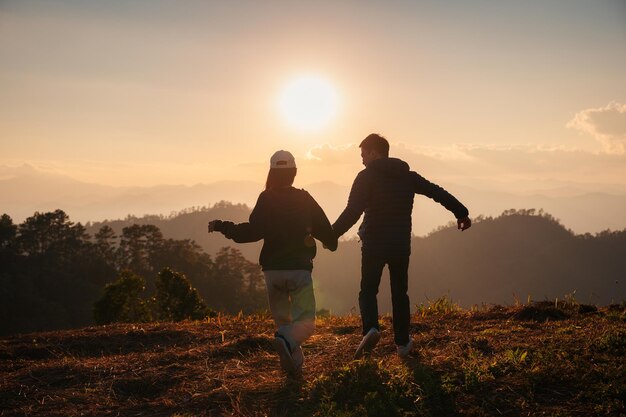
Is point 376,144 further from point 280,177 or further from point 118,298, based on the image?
point 118,298

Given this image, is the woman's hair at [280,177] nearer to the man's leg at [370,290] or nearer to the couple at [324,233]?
the couple at [324,233]

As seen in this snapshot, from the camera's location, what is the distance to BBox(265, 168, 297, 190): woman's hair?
5.89 m

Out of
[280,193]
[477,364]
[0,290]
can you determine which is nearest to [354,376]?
[477,364]

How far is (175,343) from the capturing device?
28.7 ft

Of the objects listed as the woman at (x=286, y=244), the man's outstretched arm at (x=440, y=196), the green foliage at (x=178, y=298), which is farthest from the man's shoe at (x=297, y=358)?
the green foliage at (x=178, y=298)

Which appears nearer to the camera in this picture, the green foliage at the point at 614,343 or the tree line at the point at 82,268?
the green foliage at the point at 614,343

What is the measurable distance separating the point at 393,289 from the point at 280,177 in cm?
197

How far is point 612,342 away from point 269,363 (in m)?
3.90

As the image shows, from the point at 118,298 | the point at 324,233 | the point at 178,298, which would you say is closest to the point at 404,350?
the point at 324,233

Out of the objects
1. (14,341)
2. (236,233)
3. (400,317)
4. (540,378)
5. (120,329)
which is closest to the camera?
(540,378)

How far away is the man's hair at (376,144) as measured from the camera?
21.6 feet

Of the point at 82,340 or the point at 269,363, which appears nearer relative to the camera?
the point at 269,363

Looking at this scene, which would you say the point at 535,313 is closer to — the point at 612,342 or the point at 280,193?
the point at 612,342

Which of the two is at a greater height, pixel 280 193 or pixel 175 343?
pixel 280 193
